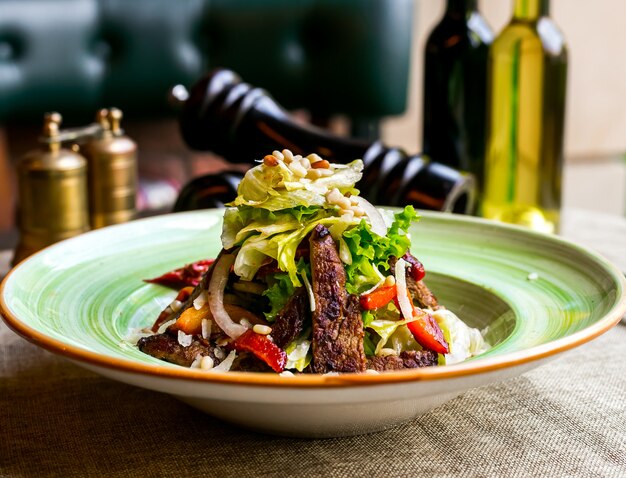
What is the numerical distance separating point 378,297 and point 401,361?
8cm

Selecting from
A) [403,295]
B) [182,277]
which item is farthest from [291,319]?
[182,277]

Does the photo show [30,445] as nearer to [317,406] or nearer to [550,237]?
[317,406]

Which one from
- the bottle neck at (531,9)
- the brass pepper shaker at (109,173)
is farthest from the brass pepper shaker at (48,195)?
the bottle neck at (531,9)

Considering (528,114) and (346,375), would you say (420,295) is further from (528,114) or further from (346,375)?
(528,114)

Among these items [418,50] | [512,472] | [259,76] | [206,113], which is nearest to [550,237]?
[512,472]

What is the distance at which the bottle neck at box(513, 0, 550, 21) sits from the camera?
1.65 m

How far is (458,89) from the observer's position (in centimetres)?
182

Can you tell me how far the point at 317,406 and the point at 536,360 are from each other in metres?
0.19

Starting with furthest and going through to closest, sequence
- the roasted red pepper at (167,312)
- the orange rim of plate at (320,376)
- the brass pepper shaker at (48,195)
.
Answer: the brass pepper shaker at (48,195)
the roasted red pepper at (167,312)
the orange rim of plate at (320,376)

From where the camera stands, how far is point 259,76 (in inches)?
127

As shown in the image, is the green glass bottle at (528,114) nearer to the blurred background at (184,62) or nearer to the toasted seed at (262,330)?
the toasted seed at (262,330)

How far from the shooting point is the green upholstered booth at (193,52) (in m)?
2.84

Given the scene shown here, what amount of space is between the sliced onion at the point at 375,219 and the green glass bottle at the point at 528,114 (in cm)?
83

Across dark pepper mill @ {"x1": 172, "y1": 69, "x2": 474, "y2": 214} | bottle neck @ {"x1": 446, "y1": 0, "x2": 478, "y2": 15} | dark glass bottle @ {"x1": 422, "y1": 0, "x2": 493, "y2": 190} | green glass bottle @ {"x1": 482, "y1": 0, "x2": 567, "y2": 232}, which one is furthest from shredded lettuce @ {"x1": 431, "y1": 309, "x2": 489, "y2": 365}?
bottle neck @ {"x1": 446, "y1": 0, "x2": 478, "y2": 15}
